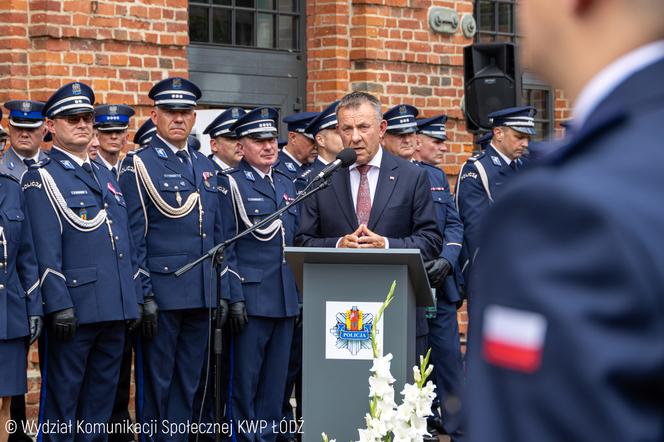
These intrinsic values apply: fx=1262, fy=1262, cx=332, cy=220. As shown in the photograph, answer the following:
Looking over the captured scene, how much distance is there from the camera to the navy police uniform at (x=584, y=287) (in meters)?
1.15

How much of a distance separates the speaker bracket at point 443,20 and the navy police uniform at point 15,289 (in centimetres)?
599

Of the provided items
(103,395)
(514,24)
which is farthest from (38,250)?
(514,24)

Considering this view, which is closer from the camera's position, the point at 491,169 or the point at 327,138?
the point at 327,138

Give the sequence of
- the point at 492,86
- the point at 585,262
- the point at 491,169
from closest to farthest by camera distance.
Answer: the point at 585,262 → the point at 491,169 → the point at 492,86

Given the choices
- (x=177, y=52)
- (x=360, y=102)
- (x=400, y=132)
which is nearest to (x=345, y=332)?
(x=360, y=102)

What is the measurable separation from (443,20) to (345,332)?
6.42 metres

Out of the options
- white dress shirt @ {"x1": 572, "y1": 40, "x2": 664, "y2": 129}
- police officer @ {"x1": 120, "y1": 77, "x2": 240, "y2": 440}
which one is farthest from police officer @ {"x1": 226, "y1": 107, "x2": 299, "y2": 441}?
white dress shirt @ {"x1": 572, "y1": 40, "x2": 664, "y2": 129}

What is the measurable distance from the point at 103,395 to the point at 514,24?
781 cm

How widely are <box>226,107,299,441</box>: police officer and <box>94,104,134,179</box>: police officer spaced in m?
0.82

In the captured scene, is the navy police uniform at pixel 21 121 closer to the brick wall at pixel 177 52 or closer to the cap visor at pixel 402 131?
the brick wall at pixel 177 52

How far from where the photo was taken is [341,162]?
6.52 metres

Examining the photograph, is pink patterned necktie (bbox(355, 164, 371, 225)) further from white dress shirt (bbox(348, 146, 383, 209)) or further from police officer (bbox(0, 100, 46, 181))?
police officer (bbox(0, 100, 46, 181))

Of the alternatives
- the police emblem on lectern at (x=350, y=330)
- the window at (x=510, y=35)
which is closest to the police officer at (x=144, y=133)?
the police emblem on lectern at (x=350, y=330)

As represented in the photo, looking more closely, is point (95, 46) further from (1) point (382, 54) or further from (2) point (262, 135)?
(1) point (382, 54)
